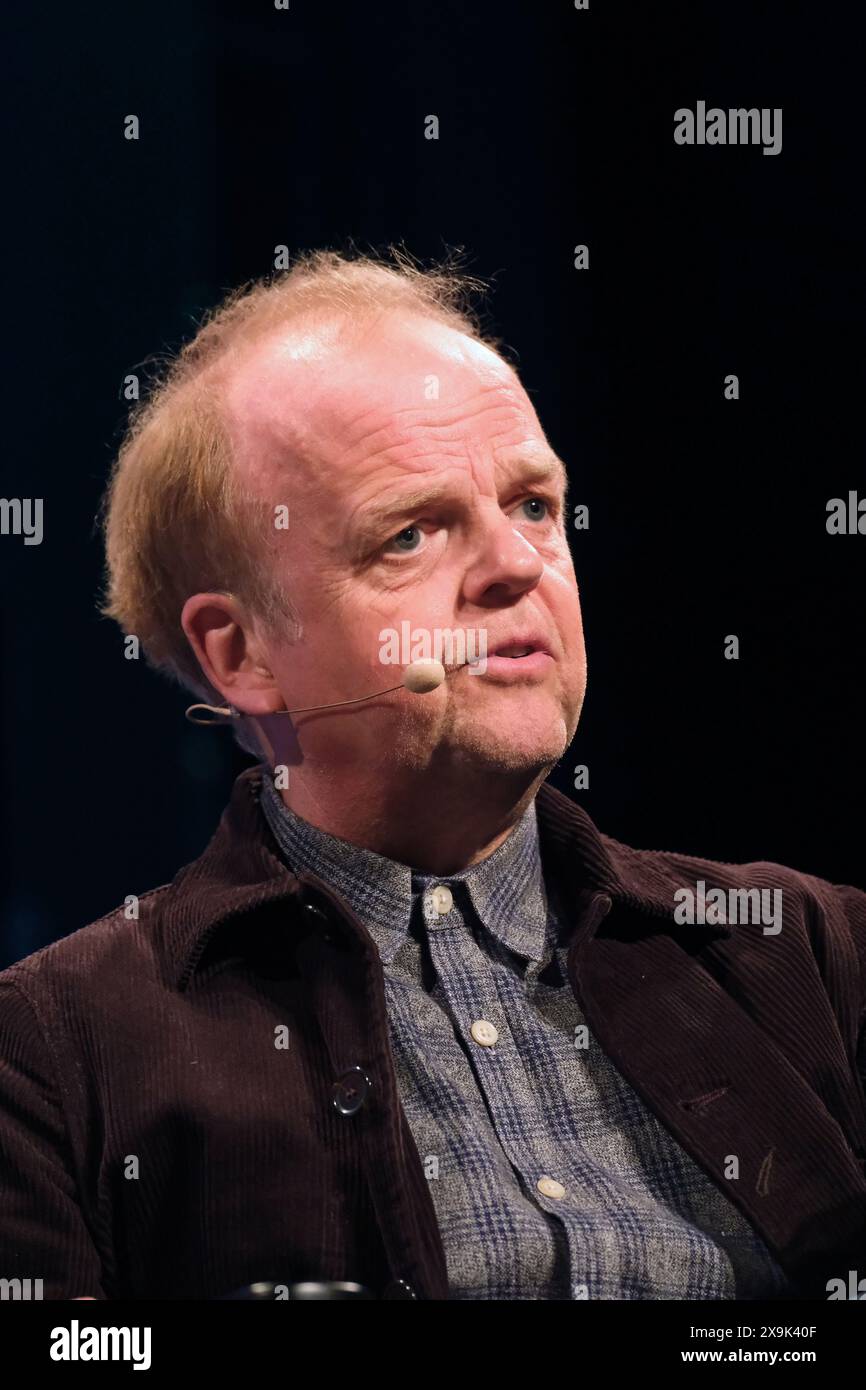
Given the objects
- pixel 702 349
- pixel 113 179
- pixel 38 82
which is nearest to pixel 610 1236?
pixel 702 349

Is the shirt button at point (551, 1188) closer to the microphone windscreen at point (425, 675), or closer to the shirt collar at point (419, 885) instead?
the shirt collar at point (419, 885)

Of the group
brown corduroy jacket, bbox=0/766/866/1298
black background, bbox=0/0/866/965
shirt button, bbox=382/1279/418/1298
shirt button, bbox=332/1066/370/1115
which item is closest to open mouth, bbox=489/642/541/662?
brown corduroy jacket, bbox=0/766/866/1298

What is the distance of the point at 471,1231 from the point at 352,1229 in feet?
0.42

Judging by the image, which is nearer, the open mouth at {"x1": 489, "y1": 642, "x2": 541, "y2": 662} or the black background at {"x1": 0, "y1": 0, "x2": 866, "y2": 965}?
the open mouth at {"x1": 489, "y1": 642, "x2": 541, "y2": 662}

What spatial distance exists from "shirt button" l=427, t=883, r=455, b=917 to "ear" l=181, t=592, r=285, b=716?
32cm

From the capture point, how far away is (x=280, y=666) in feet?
7.23

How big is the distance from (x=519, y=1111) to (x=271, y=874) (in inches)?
15.8

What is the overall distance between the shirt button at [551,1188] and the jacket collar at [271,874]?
0.32m

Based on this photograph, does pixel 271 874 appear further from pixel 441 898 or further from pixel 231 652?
pixel 231 652

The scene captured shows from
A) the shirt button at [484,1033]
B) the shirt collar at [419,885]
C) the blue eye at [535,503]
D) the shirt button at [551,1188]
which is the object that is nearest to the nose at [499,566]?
the blue eye at [535,503]

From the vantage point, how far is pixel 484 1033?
2002 mm

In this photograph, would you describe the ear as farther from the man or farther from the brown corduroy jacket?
the brown corduroy jacket

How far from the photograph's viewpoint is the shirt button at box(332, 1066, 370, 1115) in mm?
1879

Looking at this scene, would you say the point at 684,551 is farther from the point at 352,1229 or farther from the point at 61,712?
the point at 352,1229
